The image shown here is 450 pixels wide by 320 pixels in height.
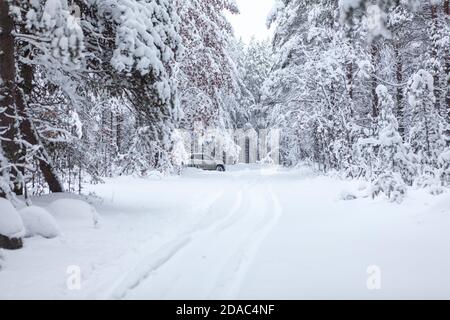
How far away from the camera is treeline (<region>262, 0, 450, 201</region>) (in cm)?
1223

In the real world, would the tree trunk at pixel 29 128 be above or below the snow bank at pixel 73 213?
above

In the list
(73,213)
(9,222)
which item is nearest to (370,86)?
(73,213)

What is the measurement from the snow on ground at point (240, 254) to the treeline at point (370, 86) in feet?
5.08

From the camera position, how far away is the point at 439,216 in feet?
31.4

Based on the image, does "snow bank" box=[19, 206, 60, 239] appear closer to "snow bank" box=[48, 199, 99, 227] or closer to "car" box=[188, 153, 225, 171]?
"snow bank" box=[48, 199, 99, 227]

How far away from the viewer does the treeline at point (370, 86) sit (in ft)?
40.1

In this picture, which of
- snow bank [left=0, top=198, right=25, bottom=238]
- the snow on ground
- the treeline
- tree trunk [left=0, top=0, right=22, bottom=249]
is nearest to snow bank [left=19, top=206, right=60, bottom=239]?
the snow on ground

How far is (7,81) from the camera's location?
863cm

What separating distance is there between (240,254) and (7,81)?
5.11 metres

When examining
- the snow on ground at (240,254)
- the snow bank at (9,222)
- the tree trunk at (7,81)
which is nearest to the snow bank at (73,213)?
the snow on ground at (240,254)

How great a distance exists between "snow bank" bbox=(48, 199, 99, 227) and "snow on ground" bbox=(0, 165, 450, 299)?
0.07m

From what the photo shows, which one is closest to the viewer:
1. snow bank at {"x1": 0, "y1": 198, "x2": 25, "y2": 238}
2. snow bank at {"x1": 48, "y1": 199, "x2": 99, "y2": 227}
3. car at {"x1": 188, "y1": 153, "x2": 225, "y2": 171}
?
snow bank at {"x1": 0, "y1": 198, "x2": 25, "y2": 238}

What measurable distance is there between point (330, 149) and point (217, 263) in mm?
19280

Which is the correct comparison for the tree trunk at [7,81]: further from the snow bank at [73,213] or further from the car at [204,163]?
the car at [204,163]
